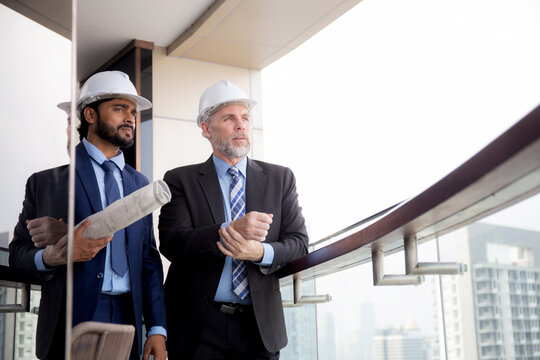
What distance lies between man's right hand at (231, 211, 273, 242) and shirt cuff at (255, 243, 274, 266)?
98 millimetres

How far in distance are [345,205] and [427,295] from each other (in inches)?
600

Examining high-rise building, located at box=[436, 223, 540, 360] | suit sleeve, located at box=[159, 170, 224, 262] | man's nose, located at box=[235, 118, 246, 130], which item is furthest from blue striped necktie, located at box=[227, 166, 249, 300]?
high-rise building, located at box=[436, 223, 540, 360]

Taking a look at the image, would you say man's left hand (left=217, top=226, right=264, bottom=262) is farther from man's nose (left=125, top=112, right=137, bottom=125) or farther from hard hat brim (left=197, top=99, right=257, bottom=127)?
hard hat brim (left=197, top=99, right=257, bottom=127)

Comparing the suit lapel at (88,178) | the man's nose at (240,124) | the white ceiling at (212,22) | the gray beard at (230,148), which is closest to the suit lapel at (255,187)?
the gray beard at (230,148)

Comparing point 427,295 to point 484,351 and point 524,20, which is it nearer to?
point 484,351

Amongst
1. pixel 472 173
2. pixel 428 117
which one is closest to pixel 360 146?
pixel 428 117

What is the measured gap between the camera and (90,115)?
2.32 metres

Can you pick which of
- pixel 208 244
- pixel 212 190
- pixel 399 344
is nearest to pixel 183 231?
pixel 208 244

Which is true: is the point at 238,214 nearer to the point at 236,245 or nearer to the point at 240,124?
the point at 236,245

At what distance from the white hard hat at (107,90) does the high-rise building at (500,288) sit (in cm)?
133

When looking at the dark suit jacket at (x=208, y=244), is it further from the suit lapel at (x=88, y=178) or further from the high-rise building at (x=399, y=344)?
the suit lapel at (x=88, y=178)

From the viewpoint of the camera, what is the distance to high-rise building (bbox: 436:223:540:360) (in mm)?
1106

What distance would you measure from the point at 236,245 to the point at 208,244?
108 mm

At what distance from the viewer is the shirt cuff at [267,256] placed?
2301mm
